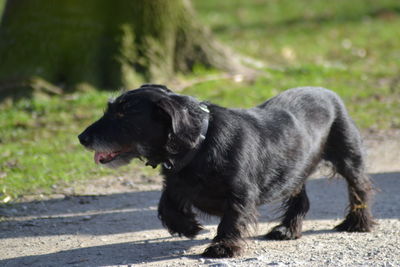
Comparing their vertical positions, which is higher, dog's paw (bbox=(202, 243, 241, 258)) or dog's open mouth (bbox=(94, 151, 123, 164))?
dog's open mouth (bbox=(94, 151, 123, 164))

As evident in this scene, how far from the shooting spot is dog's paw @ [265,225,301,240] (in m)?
5.93

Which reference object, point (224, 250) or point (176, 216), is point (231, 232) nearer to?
point (224, 250)

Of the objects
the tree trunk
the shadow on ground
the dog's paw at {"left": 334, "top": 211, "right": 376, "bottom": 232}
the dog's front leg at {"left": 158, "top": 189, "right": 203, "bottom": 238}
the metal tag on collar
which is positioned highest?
the metal tag on collar

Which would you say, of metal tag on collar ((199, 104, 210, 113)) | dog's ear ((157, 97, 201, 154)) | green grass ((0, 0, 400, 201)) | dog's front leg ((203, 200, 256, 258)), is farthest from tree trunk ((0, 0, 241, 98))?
dog's front leg ((203, 200, 256, 258))

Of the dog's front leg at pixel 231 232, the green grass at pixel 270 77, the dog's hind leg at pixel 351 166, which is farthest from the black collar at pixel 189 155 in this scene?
the green grass at pixel 270 77

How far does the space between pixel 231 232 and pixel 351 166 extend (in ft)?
5.21

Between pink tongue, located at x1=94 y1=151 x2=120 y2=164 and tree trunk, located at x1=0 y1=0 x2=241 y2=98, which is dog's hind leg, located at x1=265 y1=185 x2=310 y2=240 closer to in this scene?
pink tongue, located at x1=94 y1=151 x2=120 y2=164

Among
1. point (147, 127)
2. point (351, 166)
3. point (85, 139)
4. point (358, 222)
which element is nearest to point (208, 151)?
point (147, 127)

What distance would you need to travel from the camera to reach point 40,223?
6414 mm

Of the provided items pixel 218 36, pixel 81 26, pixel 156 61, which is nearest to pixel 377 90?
pixel 156 61

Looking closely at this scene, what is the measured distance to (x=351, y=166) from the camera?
617 cm

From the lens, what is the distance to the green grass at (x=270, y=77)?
8.40 m

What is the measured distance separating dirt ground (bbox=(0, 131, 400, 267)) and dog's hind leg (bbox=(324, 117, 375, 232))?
0.13m

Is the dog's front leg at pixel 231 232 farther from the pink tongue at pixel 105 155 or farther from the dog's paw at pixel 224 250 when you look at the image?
the pink tongue at pixel 105 155
